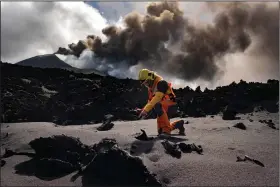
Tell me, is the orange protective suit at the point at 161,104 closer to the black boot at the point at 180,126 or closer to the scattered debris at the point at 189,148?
the black boot at the point at 180,126

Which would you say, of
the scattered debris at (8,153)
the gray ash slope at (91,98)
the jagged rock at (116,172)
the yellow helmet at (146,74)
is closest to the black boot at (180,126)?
the yellow helmet at (146,74)

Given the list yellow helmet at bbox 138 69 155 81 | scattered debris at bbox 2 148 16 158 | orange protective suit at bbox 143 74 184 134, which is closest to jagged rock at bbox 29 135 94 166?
scattered debris at bbox 2 148 16 158

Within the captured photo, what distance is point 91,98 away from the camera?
11.2 meters

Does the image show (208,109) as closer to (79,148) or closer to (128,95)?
(128,95)

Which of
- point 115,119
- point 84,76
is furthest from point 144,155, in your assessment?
point 84,76

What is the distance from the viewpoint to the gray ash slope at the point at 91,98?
9.30 meters

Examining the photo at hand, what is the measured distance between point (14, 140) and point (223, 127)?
11.2ft

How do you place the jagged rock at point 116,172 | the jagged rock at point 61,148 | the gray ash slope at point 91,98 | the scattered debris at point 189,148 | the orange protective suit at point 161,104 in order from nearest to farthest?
the jagged rock at point 116,172
the jagged rock at point 61,148
the scattered debris at point 189,148
the orange protective suit at point 161,104
the gray ash slope at point 91,98

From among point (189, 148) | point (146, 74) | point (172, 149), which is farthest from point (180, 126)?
point (172, 149)

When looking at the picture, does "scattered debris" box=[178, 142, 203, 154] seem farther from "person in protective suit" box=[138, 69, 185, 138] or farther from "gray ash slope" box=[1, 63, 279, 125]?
"gray ash slope" box=[1, 63, 279, 125]

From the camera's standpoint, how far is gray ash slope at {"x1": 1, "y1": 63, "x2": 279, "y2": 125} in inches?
366

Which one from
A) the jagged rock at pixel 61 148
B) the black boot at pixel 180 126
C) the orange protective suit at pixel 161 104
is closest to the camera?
the jagged rock at pixel 61 148

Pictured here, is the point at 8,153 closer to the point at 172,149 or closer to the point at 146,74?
the point at 172,149

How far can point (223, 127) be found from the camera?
21.0 ft
